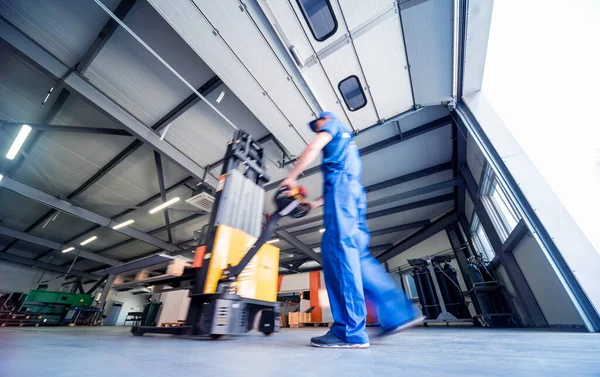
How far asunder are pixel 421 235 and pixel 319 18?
744 centimetres

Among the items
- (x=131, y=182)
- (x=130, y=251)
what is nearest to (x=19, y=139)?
(x=131, y=182)

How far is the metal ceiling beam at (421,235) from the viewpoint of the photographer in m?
6.80

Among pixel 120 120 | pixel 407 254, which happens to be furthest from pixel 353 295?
pixel 407 254

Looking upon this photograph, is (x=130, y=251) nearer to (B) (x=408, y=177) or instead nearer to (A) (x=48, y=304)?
(A) (x=48, y=304)

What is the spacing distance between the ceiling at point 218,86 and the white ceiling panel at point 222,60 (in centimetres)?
1

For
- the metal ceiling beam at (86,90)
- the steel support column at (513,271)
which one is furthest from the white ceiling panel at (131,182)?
the steel support column at (513,271)

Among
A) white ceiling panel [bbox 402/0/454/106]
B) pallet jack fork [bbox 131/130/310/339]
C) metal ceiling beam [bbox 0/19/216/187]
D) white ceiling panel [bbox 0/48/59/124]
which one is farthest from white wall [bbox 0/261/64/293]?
white ceiling panel [bbox 402/0/454/106]

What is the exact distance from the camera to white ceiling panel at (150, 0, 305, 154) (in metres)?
2.37

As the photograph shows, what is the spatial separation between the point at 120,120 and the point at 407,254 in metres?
9.29

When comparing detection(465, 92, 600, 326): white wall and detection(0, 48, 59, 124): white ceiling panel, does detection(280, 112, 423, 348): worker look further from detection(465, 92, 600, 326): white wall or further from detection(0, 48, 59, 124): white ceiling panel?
detection(0, 48, 59, 124): white ceiling panel

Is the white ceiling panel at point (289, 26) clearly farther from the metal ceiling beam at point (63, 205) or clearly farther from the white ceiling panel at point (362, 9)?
the metal ceiling beam at point (63, 205)

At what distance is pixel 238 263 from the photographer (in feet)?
5.58

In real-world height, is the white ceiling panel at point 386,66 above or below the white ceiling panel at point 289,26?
below

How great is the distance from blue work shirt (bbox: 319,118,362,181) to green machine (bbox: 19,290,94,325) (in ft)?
39.9
